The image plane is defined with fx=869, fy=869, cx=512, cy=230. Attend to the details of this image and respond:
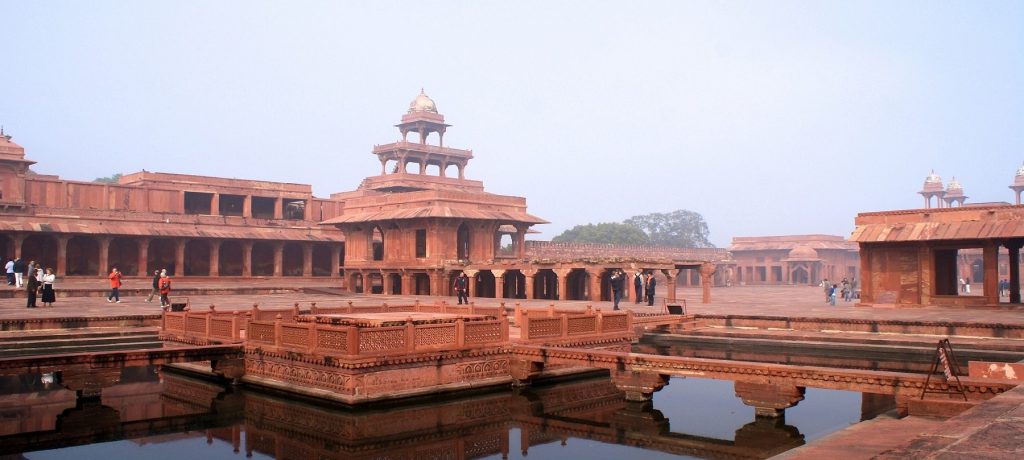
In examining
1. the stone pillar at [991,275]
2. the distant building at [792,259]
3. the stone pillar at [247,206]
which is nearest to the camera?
the stone pillar at [991,275]

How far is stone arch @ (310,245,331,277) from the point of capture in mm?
49562

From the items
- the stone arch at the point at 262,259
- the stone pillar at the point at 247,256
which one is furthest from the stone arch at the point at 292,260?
the stone pillar at the point at 247,256

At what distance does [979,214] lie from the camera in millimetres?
28078

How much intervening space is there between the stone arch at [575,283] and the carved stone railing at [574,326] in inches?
693

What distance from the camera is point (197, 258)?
4516cm

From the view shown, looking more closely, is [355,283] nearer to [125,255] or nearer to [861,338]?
[125,255]

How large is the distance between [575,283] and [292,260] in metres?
19.1

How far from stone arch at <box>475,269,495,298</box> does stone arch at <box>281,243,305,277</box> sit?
1333 centimetres

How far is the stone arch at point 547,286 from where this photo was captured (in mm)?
37406

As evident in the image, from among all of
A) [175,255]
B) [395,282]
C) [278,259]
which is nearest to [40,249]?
[175,255]

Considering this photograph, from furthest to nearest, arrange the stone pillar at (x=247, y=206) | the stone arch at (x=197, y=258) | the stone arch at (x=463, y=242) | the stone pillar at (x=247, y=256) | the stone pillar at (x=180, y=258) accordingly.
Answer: the stone pillar at (x=247, y=206), the stone arch at (x=197, y=258), the stone pillar at (x=247, y=256), the stone pillar at (x=180, y=258), the stone arch at (x=463, y=242)

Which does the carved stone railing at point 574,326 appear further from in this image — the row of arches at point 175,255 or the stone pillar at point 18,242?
the row of arches at point 175,255

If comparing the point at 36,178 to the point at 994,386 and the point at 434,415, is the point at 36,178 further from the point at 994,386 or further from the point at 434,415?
the point at 994,386

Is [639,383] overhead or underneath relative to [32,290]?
underneath
